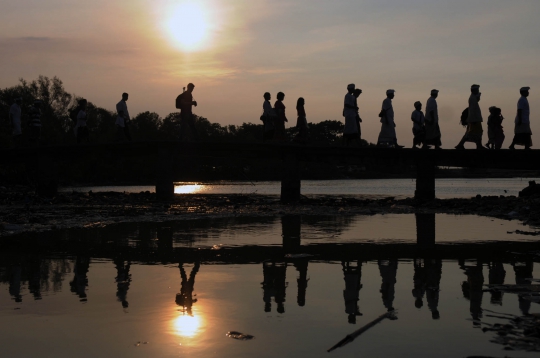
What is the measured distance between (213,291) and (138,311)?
4.15ft

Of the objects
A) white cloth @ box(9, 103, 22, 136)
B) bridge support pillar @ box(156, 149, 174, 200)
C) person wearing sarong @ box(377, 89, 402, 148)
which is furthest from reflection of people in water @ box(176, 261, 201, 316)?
white cloth @ box(9, 103, 22, 136)

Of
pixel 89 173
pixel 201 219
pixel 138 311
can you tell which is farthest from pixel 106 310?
pixel 89 173

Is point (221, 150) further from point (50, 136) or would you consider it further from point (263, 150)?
point (50, 136)

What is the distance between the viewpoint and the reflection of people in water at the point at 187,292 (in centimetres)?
737

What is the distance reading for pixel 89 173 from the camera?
239ft

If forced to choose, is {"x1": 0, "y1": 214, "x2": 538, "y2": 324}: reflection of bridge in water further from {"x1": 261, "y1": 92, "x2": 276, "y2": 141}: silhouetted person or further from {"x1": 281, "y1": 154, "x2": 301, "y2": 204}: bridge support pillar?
{"x1": 281, "y1": 154, "x2": 301, "y2": 204}: bridge support pillar

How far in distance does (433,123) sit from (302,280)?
15.4m

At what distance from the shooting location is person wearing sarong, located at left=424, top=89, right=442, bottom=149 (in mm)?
22656

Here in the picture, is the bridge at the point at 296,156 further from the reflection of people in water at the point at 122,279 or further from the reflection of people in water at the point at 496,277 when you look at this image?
the reflection of people in water at the point at 122,279

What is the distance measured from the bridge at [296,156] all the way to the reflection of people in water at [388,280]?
14.2 metres

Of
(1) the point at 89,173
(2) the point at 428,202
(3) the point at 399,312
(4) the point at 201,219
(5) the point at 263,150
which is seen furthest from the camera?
(1) the point at 89,173

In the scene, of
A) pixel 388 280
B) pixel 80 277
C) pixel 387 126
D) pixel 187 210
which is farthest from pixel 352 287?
pixel 387 126

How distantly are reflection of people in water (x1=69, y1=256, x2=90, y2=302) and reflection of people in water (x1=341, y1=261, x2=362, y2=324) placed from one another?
284cm

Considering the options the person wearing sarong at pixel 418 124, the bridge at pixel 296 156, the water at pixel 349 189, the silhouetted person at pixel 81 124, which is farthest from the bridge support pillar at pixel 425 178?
the water at pixel 349 189
